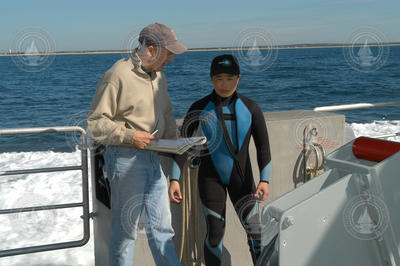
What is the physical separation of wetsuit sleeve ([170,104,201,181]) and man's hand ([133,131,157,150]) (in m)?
0.35

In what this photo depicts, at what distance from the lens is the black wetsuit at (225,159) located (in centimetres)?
282

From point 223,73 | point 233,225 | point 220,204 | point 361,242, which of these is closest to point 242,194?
point 220,204

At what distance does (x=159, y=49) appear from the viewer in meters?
2.58

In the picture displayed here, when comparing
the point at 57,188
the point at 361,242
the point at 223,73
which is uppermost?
the point at 223,73

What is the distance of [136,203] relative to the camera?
2.69 meters

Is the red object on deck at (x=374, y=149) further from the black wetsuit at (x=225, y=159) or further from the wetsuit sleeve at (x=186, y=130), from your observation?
the wetsuit sleeve at (x=186, y=130)

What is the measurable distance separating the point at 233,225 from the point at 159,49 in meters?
1.48

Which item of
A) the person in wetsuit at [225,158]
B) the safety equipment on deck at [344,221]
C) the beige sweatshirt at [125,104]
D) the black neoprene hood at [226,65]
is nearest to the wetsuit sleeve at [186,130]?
the person in wetsuit at [225,158]

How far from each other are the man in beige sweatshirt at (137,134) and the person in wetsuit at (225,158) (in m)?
0.18

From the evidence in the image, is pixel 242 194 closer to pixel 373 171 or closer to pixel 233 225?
pixel 233 225

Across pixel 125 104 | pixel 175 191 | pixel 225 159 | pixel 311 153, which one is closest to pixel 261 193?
pixel 225 159

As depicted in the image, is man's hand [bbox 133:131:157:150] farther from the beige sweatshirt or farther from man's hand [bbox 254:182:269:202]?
man's hand [bbox 254:182:269:202]

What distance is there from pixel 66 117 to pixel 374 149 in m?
29.9

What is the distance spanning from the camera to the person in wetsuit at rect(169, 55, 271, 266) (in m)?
2.81
